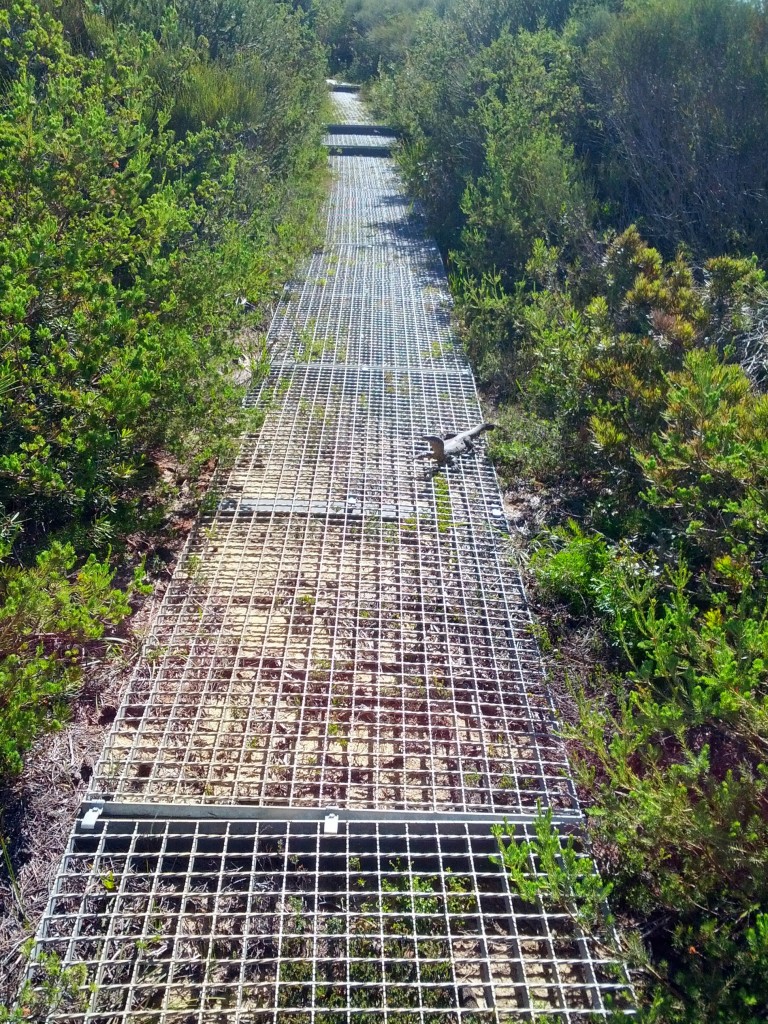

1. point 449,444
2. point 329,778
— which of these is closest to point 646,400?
point 449,444

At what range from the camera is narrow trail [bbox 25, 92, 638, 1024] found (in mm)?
1796

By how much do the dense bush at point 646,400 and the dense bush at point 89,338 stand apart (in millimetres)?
1754

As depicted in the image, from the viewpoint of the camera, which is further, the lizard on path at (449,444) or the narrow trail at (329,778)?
the lizard on path at (449,444)

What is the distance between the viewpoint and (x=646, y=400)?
10.8 ft

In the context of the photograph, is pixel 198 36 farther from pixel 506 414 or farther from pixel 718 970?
pixel 718 970

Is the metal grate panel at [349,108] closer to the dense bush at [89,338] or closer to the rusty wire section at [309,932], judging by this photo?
the dense bush at [89,338]

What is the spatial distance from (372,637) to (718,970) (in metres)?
1.56

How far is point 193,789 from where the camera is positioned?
2180 mm

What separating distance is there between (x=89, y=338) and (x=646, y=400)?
8.72 feet

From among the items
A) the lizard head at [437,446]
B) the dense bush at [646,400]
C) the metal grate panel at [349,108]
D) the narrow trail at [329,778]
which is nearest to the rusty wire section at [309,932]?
the narrow trail at [329,778]

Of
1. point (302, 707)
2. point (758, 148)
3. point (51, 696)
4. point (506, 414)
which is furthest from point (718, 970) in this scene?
point (758, 148)

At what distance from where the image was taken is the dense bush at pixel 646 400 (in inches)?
72.0

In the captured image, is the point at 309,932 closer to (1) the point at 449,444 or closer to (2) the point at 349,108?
(1) the point at 449,444

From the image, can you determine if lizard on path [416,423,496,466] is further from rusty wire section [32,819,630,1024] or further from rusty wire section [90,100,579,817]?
rusty wire section [32,819,630,1024]
